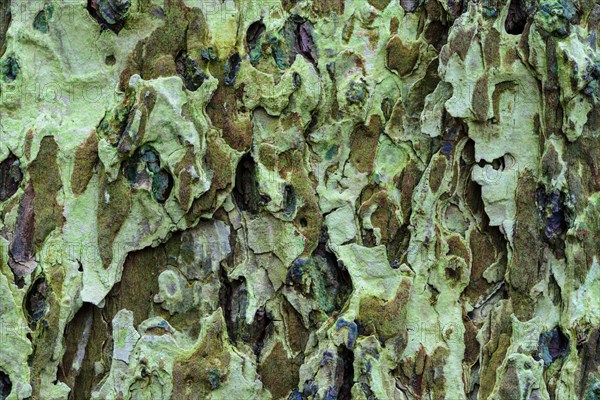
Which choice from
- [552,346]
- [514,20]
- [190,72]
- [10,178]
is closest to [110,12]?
[190,72]

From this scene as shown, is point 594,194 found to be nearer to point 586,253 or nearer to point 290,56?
point 586,253

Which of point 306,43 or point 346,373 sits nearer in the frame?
point 346,373

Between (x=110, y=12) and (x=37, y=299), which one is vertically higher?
(x=110, y=12)

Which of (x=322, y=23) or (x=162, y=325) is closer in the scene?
(x=162, y=325)

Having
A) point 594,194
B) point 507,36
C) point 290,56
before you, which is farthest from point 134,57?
point 594,194

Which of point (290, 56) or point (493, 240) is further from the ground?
point (290, 56)

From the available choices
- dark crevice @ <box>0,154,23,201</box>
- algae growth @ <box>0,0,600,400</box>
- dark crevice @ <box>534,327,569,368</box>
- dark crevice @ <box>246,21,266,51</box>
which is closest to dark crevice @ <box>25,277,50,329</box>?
algae growth @ <box>0,0,600,400</box>

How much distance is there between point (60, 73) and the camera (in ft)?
6.51

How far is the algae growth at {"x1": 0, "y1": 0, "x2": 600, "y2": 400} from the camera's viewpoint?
1.92 meters

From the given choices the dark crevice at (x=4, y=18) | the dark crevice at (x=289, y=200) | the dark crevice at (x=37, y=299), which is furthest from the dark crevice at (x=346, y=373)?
the dark crevice at (x=4, y=18)

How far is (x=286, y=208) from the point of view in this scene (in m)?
1.98

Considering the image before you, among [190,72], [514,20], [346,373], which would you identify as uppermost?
[514,20]

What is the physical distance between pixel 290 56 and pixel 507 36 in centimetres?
44

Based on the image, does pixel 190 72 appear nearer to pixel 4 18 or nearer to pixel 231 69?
pixel 231 69
